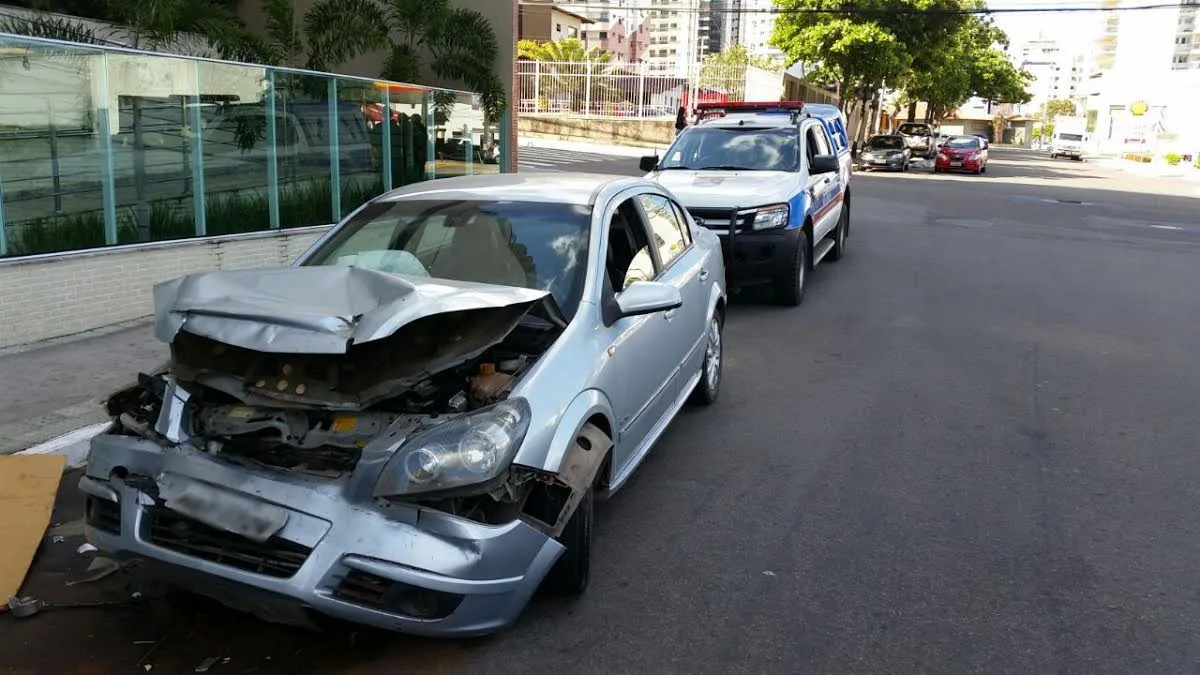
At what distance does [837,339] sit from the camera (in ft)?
29.5

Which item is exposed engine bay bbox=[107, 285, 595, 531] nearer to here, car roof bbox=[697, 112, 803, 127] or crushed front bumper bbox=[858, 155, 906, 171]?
car roof bbox=[697, 112, 803, 127]

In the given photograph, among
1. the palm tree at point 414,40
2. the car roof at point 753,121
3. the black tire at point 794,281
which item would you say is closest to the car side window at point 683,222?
the black tire at point 794,281

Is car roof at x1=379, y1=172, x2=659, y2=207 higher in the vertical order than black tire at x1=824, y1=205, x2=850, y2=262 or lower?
higher

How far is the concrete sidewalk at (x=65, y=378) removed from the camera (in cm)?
583

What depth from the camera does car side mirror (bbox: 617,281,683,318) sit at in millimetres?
4457

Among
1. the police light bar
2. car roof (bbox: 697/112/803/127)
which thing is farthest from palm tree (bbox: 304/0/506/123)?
car roof (bbox: 697/112/803/127)

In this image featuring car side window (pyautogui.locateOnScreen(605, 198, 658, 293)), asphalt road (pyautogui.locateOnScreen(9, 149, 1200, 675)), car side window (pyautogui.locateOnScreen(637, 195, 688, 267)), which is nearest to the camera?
asphalt road (pyautogui.locateOnScreen(9, 149, 1200, 675))

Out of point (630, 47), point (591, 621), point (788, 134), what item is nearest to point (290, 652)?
point (591, 621)

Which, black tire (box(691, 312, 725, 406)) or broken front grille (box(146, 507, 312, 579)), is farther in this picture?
black tire (box(691, 312, 725, 406))

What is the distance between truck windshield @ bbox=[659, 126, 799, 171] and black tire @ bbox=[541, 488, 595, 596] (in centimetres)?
785

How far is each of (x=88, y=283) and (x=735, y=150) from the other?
6932 mm

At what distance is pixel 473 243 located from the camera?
4.86 meters

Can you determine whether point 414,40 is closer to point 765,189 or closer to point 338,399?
point 765,189

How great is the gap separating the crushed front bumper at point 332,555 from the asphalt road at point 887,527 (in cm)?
36
